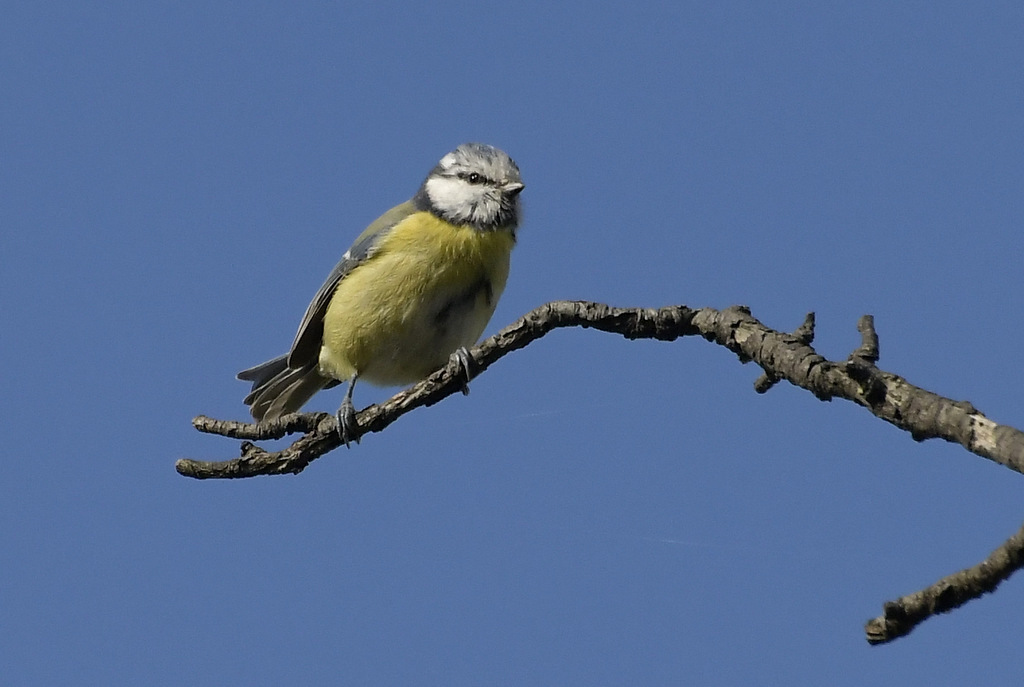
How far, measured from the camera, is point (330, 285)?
18.9ft

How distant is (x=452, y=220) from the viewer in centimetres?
533

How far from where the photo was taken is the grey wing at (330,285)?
5.58 m

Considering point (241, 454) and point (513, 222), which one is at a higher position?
point (513, 222)

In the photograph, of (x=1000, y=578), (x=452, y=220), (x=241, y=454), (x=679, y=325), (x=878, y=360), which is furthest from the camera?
(x=452, y=220)

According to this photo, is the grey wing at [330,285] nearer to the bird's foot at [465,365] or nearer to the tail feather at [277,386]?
the tail feather at [277,386]

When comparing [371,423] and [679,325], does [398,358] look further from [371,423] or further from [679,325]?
[679,325]

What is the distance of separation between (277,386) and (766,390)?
397cm

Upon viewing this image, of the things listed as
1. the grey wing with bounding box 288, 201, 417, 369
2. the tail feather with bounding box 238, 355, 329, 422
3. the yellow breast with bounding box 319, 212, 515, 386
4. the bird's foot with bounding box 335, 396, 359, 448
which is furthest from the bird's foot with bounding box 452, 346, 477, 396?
the tail feather with bounding box 238, 355, 329, 422

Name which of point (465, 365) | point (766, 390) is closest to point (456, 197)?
point (465, 365)

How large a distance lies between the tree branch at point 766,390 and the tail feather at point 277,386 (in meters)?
2.24

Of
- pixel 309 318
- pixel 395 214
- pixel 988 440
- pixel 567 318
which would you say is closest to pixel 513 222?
pixel 395 214

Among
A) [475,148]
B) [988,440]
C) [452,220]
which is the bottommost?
[988,440]

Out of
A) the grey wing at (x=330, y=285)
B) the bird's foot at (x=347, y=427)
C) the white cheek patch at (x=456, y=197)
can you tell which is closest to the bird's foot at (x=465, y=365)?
the bird's foot at (x=347, y=427)

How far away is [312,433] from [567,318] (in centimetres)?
119
